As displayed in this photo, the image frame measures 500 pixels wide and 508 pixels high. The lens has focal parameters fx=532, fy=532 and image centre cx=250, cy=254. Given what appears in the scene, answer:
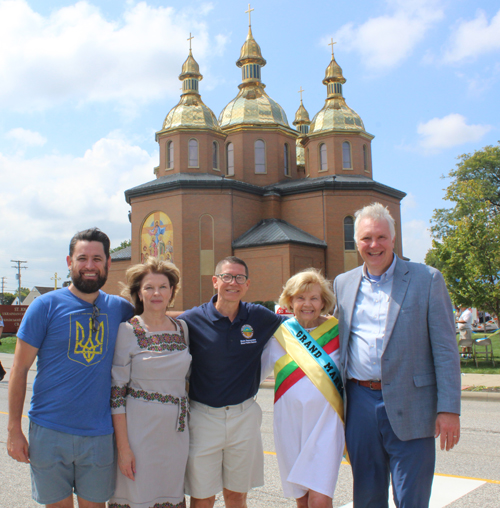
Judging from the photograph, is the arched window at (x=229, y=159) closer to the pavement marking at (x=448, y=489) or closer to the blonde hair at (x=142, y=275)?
the pavement marking at (x=448, y=489)

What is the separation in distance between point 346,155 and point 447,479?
31444mm

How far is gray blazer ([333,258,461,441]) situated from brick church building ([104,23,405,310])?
87.6 ft

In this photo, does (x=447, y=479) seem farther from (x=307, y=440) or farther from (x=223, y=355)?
(x=223, y=355)

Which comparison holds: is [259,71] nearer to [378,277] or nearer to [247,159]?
[247,159]

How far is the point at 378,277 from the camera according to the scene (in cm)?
378

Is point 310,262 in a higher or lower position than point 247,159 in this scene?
lower

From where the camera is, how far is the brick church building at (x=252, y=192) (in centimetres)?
3162

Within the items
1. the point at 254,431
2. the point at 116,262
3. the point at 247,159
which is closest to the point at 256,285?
the point at 247,159

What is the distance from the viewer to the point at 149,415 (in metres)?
3.43

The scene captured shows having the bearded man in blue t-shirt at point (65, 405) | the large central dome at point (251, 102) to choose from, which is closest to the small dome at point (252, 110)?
the large central dome at point (251, 102)

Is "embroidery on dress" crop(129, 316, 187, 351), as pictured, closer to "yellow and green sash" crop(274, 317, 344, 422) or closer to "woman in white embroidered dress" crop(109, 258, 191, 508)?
"woman in white embroidered dress" crop(109, 258, 191, 508)

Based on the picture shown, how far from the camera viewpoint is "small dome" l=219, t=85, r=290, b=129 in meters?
36.6

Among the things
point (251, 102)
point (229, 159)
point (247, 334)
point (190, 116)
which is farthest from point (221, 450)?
point (251, 102)

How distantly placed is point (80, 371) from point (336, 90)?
3698 centimetres
